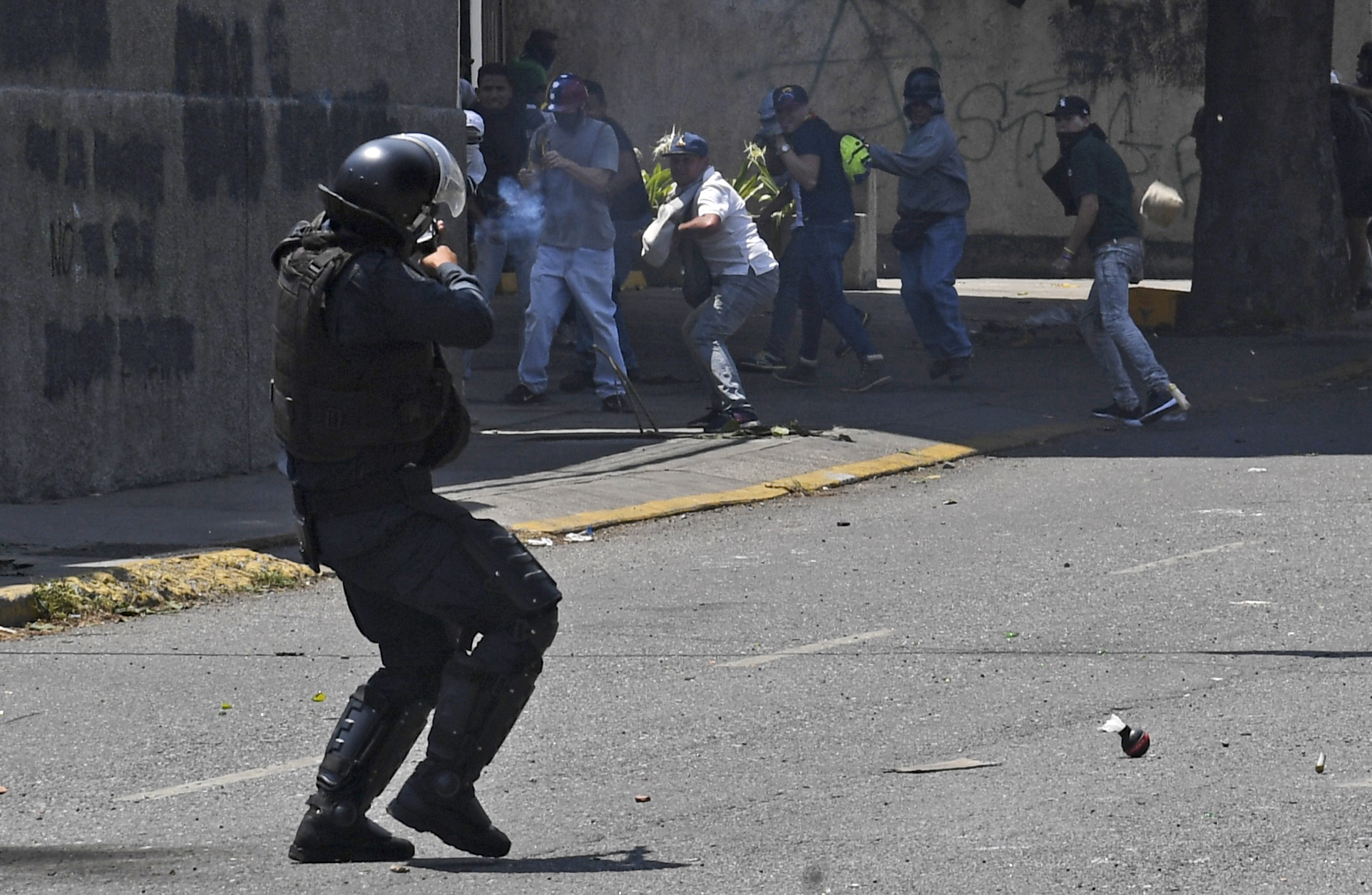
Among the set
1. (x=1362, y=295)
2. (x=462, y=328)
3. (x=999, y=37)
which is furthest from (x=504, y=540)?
(x=999, y=37)

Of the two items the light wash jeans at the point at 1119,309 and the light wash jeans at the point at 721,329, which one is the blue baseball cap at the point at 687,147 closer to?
the light wash jeans at the point at 721,329

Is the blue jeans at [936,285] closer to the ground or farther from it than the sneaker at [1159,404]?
farther from it

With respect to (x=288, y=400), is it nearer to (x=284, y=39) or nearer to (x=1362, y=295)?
(x=284, y=39)

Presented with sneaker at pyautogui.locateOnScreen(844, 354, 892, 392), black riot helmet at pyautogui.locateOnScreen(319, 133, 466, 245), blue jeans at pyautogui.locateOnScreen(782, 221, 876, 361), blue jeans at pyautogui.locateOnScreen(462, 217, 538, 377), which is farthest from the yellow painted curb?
black riot helmet at pyautogui.locateOnScreen(319, 133, 466, 245)

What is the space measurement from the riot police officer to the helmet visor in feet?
0.04

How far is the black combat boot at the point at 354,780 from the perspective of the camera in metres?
4.53

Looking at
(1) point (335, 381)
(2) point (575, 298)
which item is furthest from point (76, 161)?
(1) point (335, 381)

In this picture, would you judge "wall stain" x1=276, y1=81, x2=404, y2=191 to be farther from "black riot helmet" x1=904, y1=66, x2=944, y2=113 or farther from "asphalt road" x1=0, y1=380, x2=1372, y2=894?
"black riot helmet" x1=904, y1=66, x2=944, y2=113

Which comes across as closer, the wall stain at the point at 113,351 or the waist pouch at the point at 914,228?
the wall stain at the point at 113,351

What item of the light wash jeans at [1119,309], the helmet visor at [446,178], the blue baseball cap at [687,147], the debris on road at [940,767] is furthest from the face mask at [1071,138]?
the helmet visor at [446,178]

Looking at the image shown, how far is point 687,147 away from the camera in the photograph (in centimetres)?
1162

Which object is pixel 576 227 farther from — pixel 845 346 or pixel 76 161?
pixel 76 161

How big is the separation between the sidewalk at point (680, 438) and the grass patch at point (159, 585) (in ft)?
0.70

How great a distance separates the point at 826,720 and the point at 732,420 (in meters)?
5.94
